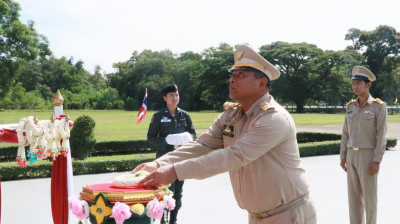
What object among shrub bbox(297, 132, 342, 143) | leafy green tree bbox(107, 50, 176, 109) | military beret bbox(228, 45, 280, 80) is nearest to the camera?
military beret bbox(228, 45, 280, 80)

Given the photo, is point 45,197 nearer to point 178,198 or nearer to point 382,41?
point 178,198

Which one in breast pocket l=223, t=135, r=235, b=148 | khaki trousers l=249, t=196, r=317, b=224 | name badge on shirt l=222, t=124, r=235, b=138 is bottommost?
khaki trousers l=249, t=196, r=317, b=224

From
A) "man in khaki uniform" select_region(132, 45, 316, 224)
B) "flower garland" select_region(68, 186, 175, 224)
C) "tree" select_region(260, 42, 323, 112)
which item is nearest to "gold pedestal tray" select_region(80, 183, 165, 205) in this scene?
"flower garland" select_region(68, 186, 175, 224)

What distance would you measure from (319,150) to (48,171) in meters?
8.08

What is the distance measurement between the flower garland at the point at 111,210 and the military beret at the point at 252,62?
88cm

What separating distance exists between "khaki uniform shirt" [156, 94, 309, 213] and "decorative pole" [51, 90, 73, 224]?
1.91 m

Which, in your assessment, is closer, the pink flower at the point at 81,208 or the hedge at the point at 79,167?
the pink flower at the point at 81,208

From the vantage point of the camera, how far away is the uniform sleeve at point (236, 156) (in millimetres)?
2010

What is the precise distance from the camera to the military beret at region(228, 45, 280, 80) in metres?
2.22

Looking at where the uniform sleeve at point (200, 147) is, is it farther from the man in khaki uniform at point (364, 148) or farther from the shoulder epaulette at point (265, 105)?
the man in khaki uniform at point (364, 148)

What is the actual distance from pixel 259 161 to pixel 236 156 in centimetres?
21

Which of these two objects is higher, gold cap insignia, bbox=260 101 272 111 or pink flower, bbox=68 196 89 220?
gold cap insignia, bbox=260 101 272 111

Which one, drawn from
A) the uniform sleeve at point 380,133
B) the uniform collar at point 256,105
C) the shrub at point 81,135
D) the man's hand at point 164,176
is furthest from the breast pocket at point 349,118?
the shrub at point 81,135

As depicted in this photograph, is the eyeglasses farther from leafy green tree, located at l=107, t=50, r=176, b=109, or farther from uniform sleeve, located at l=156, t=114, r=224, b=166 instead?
leafy green tree, located at l=107, t=50, r=176, b=109
